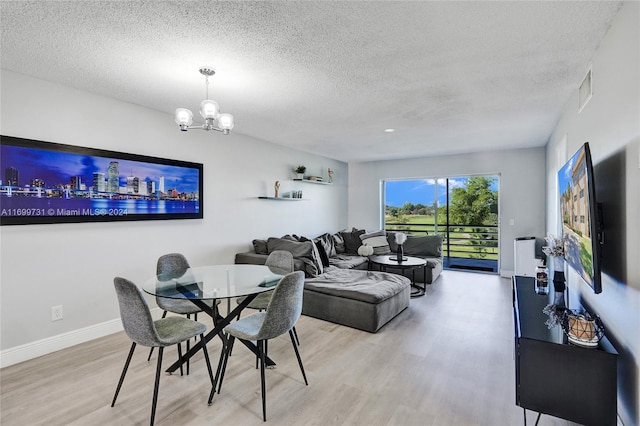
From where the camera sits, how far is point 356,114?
3846 mm

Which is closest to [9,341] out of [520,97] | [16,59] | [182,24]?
[16,59]

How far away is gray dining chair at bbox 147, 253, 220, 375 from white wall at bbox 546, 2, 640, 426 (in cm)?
285

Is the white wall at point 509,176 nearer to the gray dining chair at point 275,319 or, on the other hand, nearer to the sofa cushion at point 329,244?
the sofa cushion at point 329,244

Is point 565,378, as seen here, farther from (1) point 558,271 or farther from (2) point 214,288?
(2) point 214,288

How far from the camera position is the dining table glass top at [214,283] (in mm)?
2252

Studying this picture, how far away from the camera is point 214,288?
2.41 m

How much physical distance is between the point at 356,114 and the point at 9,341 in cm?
398

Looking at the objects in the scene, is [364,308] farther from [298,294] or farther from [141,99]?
[141,99]

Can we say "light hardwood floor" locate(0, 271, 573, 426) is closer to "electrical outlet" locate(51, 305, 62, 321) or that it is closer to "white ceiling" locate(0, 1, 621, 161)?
"electrical outlet" locate(51, 305, 62, 321)

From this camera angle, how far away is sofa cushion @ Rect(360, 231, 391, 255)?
20.6 feet

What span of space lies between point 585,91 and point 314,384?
126 inches

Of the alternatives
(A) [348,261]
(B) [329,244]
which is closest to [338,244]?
→ (B) [329,244]

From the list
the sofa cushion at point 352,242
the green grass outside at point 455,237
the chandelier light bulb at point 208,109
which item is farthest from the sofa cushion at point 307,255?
the green grass outside at point 455,237

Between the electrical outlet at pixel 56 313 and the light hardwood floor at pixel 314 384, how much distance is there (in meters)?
0.31
